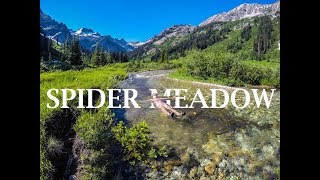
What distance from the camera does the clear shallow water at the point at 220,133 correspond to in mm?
9570

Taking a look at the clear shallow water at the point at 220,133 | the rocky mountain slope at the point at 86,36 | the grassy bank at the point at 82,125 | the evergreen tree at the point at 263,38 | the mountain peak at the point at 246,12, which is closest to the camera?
the grassy bank at the point at 82,125

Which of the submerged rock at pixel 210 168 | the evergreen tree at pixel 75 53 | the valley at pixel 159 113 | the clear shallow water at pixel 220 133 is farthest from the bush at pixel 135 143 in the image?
the evergreen tree at pixel 75 53

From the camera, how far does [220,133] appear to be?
33.4ft

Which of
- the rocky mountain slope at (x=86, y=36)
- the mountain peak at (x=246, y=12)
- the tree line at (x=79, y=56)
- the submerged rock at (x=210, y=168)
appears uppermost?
the mountain peak at (x=246, y=12)

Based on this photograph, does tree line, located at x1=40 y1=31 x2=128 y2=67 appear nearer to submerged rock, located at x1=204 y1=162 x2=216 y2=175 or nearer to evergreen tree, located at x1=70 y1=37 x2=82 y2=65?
evergreen tree, located at x1=70 y1=37 x2=82 y2=65

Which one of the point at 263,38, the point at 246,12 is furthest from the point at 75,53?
the point at 263,38

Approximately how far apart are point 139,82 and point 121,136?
4.69 ft

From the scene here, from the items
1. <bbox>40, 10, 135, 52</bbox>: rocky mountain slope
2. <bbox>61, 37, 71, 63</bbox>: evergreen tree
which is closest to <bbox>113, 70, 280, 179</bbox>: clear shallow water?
<bbox>40, 10, 135, 52</bbox>: rocky mountain slope

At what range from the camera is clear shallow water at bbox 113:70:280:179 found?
31.4 ft

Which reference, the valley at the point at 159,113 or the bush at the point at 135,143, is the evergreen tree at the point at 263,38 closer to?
the valley at the point at 159,113

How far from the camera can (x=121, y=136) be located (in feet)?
32.0

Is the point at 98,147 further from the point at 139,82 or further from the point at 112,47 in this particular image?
the point at 112,47

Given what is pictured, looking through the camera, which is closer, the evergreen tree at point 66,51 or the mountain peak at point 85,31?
the mountain peak at point 85,31
